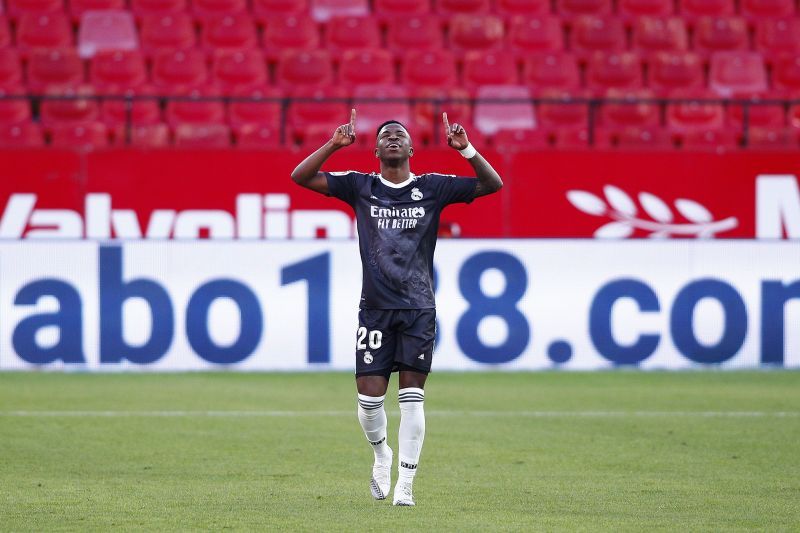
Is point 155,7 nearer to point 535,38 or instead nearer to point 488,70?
point 488,70

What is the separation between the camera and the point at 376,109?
1903 centimetres

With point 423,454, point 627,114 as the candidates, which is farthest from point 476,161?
point 627,114

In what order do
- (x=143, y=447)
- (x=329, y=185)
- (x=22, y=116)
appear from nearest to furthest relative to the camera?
(x=329, y=185)
(x=143, y=447)
(x=22, y=116)

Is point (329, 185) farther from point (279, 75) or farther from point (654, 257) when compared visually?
point (279, 75)

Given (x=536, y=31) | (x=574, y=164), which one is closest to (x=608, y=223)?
(x=574, y=164)

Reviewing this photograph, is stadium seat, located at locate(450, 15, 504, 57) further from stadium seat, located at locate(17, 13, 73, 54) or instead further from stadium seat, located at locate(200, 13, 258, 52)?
stadium seat, located at locate(17, 13, 73, 54)

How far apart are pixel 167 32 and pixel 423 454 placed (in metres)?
12.1

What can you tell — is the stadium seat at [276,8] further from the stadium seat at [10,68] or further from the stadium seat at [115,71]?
the stadium seat at [10,68]

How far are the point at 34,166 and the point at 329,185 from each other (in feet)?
35.1

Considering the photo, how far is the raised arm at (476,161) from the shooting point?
738 cm

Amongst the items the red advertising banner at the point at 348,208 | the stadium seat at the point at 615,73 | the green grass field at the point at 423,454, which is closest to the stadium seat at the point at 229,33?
the red advertising banner at the point at 348,208

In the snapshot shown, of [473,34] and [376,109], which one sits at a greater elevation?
[473,34]

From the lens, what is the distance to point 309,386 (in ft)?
47.2

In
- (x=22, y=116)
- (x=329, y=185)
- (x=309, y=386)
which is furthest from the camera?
(x=22, y=116)
